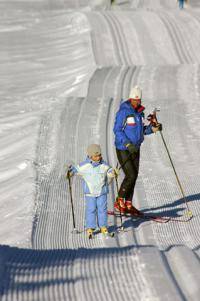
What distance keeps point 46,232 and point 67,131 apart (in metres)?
4.98

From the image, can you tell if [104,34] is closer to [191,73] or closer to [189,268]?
[191,73]

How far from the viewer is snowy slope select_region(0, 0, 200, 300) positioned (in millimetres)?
4988

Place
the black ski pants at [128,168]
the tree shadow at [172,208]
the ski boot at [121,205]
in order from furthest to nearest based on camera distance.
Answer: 1. the tree shadow at [172,208]
2. the ski boot at [121,205]
3. the black ski pants at [128,168]

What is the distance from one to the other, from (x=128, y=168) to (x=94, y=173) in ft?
3.61

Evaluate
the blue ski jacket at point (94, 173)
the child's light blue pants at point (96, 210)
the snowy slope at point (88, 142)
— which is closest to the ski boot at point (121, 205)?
the snowy slope at point (88, 142)

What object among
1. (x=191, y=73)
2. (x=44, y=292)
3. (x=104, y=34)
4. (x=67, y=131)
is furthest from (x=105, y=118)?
(x=44, y=292)

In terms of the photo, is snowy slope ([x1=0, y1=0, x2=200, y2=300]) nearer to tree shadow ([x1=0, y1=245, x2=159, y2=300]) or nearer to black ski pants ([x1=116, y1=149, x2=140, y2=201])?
tree shadow ([x1=0, y1=245, x2=159, y2=300])

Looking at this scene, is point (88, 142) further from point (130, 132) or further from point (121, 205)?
point (130, 132)

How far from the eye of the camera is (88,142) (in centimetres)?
1218

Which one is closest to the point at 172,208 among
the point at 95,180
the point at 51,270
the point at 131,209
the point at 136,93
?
the point at 131,209

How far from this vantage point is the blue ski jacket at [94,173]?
7.49 m

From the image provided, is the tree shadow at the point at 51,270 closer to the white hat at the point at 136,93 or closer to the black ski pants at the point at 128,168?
the black ski pants at the point at 128,168

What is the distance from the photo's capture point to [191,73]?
17.2 metres

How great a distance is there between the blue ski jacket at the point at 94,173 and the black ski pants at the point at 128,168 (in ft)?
2.90
